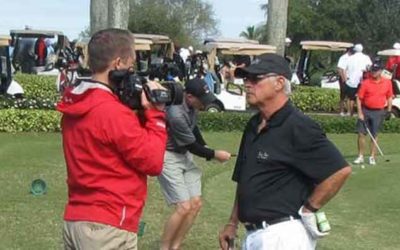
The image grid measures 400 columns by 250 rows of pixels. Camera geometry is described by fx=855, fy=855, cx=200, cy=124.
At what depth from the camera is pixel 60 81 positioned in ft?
Answer: 79.3

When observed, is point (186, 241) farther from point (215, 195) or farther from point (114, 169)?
point (114, 169)

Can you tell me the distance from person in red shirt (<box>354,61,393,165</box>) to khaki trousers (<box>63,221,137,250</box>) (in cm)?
1098

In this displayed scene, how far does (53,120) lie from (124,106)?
1517cm

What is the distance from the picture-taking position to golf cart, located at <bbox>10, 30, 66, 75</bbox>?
36625mm

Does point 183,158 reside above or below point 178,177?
above

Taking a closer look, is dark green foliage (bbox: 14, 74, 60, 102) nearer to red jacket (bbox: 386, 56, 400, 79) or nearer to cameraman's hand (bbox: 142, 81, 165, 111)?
red jacket (bbox: 386, 56, 400, 79)

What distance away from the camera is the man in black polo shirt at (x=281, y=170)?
14.8 feet

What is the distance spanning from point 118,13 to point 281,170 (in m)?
18.5

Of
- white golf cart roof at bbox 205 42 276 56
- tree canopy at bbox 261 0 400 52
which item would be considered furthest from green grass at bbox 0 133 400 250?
tree canopy at bbox 261 0 400 52

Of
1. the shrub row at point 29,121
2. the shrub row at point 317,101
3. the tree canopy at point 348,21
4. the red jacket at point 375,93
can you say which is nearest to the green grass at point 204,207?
the red jacket at point 375,93

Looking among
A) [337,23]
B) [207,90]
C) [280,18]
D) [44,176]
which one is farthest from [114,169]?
[337,23]

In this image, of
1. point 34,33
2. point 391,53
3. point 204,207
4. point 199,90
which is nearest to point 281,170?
point 199,90

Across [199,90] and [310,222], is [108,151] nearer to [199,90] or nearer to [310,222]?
[310,222]

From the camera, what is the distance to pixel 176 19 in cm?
7556
